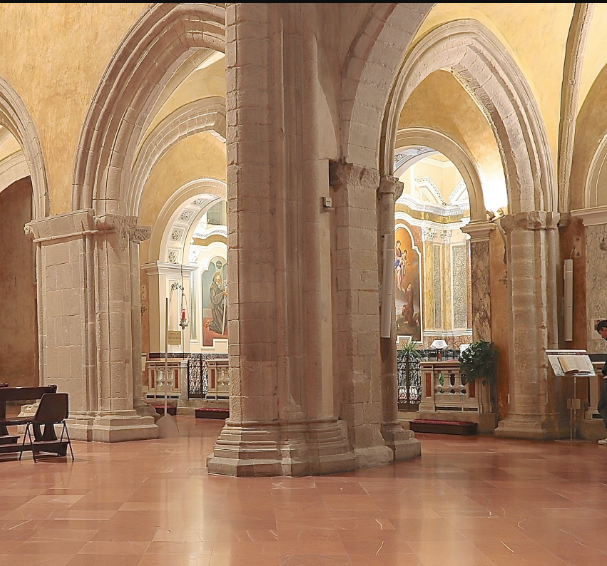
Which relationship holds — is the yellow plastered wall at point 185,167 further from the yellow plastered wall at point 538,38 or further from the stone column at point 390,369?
the stone column at point 390,369

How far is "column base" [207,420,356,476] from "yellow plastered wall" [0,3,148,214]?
5677 millimetres

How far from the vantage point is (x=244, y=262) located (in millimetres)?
8266

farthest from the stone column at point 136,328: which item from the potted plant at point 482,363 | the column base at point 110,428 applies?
the potted plant at point 482,363

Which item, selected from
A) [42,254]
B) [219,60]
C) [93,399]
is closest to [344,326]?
[93,399]

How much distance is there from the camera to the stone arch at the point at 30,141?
42.1 feet

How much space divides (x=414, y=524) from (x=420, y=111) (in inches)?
394

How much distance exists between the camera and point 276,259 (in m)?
8.32

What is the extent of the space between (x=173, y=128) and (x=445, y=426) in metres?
7.30

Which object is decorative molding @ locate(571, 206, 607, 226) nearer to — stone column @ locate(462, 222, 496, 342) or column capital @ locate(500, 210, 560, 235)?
column capital @ locate(500, 210, 560, 235)

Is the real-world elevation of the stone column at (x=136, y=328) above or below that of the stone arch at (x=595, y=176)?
below

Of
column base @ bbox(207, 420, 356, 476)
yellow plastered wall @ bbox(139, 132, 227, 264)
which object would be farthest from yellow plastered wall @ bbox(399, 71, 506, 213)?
column base @ bbox(207, 420, 356, 476)

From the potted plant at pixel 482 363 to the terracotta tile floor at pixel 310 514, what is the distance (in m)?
3.27

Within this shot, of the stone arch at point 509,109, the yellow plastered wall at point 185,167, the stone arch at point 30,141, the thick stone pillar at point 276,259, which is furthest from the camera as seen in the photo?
the yellow plastered wall at point 185,167

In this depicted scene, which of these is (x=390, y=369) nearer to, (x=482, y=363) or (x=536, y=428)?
(x=536, y=428)
